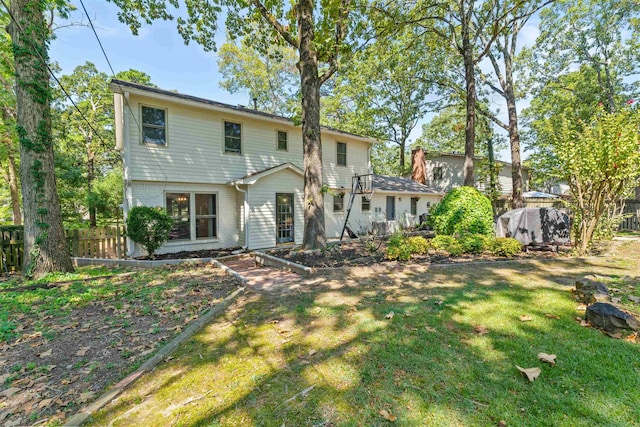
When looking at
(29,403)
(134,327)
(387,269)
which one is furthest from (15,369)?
(387,269)

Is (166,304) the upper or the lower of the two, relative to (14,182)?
lower

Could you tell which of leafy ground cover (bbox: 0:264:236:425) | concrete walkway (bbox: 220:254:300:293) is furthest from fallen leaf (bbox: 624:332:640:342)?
leafy ground cover (bbox: 0:264:236:425)

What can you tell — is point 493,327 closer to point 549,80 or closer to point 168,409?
point 168,409

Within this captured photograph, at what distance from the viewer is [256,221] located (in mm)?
10344

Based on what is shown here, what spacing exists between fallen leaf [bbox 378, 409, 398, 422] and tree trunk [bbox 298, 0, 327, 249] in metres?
6.18

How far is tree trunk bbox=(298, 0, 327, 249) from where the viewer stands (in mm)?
8188

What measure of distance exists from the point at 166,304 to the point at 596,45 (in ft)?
98.6

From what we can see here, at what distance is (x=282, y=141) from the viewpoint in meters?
12.2

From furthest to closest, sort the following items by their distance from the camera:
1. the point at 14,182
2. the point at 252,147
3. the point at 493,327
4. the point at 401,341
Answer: the point at 14,182 < the point at 252,147 < the point at 493,327 < the point at 401,341

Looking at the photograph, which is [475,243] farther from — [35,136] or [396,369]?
[35,136]

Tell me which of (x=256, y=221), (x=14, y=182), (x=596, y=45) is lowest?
(x=256, y=221)

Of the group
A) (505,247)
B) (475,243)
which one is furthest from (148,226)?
(505,247)

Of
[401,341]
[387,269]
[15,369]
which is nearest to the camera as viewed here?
[15,369]

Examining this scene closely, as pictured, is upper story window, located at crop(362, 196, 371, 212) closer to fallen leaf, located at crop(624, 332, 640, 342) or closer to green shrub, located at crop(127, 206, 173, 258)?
green shrub, located at crop(127, 206, 173, 258)
